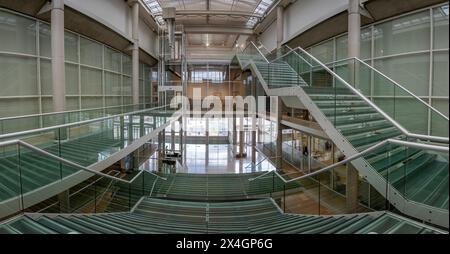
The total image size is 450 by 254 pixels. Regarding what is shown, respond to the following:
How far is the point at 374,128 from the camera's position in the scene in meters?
5.78

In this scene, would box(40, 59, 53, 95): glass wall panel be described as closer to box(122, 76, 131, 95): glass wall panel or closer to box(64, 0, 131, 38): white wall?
box(64, 0, 131, 38): white wall

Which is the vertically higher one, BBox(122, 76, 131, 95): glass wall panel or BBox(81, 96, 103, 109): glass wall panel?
BBox(122, 76, 131, 95): glass wall panel

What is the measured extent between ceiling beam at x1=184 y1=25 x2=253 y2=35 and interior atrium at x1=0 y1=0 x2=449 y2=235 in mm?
845

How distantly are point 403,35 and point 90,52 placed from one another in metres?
13.7

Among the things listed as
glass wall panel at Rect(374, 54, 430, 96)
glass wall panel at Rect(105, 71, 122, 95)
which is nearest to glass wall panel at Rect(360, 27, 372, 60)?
glass wall panel at Rect(374, 54, 430, 96)

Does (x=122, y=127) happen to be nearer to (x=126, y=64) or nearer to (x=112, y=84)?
(x=112, y=84)

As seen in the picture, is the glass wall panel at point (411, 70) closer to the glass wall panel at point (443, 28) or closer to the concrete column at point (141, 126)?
the glass wall panel at point (443, 28)

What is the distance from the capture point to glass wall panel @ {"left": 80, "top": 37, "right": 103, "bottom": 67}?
12773mm

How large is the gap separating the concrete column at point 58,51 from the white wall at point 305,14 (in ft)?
34.2

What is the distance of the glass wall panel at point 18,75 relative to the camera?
867 cm

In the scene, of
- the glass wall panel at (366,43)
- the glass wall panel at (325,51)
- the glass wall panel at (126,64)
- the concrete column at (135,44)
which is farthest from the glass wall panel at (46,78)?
the glass wall panel at (366,43)

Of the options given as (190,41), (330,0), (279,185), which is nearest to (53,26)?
(279,185)

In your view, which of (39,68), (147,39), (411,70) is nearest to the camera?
(411,70)

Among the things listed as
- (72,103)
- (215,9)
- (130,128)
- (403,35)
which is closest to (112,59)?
(72,103)
